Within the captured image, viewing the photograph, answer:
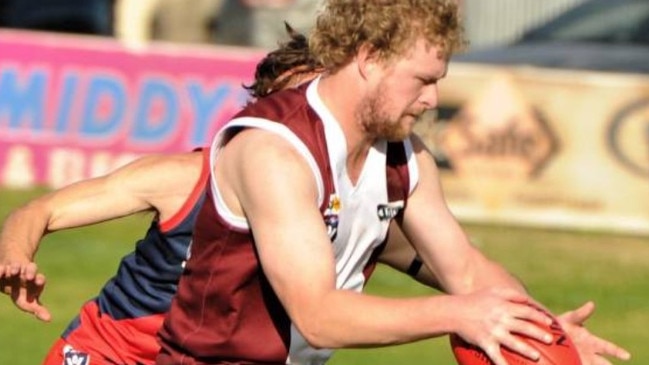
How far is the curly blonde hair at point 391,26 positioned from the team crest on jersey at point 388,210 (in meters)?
0.45

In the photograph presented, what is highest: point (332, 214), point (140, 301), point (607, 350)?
point (332, 214)

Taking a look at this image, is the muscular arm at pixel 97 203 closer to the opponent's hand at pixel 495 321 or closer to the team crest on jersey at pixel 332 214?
the team crest on jersey at pixel 332 214

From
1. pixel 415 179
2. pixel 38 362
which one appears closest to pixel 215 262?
pixel 415 179

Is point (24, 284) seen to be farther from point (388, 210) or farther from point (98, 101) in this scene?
point (98, 101)

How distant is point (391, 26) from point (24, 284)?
1257 millimetres

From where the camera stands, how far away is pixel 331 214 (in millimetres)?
5176

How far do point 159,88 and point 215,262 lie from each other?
32.6ft

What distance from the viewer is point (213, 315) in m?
5.34

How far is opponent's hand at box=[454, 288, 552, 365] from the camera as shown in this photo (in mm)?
4742

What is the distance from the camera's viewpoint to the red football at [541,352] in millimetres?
4852

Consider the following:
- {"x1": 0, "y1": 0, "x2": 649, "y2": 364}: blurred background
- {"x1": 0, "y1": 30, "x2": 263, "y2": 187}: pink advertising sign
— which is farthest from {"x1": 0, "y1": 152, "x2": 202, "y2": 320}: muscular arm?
{"x1": 0, "y1": 30, "x2": 263, "y2": 187}: pink advertising sign

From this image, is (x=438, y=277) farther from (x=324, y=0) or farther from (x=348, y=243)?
(x=324, y=0)

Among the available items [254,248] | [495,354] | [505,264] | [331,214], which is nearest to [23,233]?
[254,248]

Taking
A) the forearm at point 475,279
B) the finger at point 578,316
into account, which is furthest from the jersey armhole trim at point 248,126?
the finger at point 578,316
